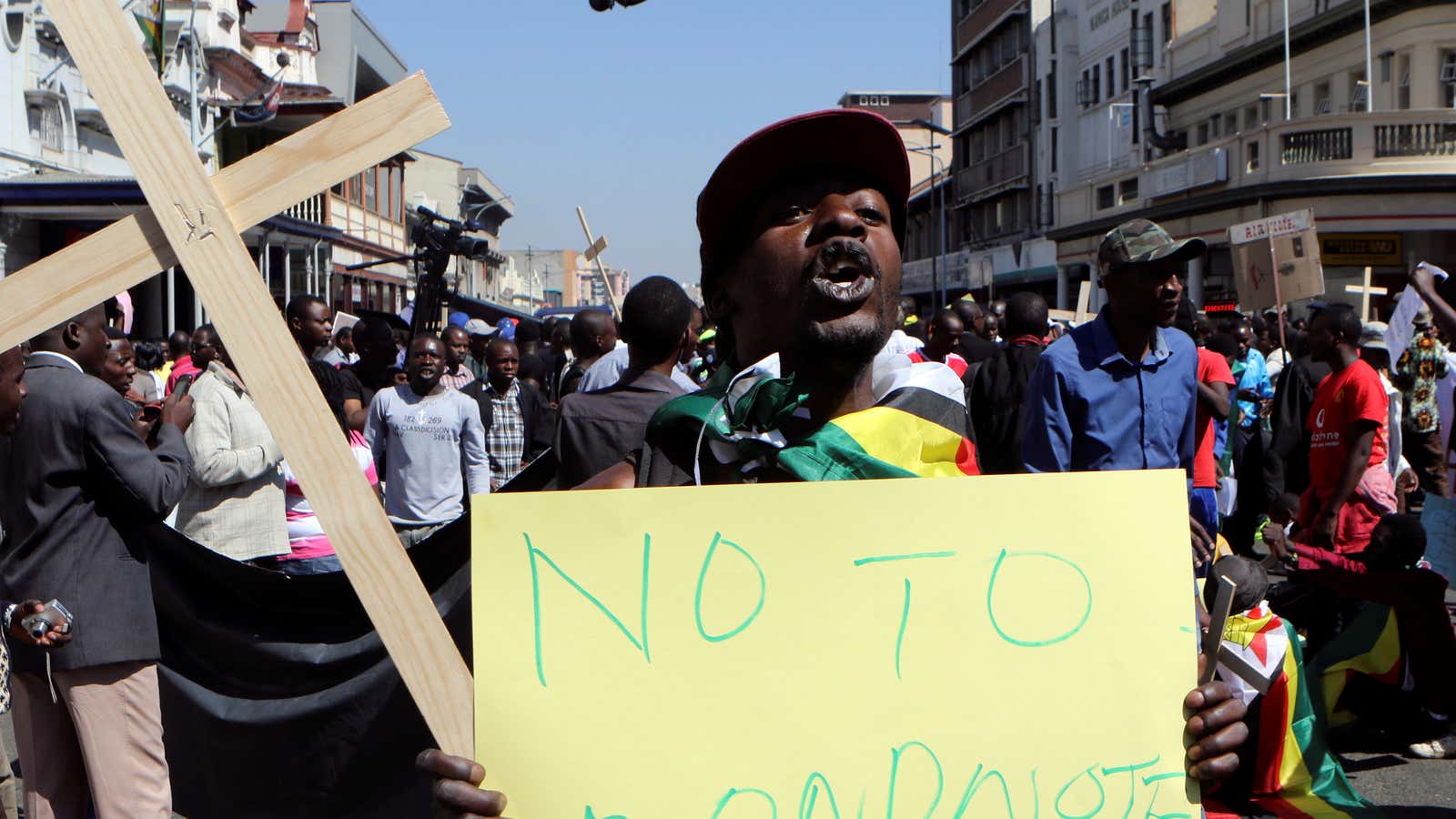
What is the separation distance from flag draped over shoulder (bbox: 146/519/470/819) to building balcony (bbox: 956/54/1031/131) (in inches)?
2091

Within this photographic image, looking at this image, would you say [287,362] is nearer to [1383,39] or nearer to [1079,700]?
[1079,700]

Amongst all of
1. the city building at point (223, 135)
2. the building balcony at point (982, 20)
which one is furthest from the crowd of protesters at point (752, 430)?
the building balcony at point (982, 20)

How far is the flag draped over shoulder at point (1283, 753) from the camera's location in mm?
5004

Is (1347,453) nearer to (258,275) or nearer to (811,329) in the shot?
(811,329)

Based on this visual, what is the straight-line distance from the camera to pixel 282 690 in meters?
5.14

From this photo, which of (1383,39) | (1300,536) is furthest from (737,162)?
(1383,39)

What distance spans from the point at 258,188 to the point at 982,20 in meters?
64.1

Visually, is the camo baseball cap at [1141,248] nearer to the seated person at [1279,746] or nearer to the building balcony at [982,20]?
the seated person at [1279,746]

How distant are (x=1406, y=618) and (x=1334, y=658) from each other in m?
0.36

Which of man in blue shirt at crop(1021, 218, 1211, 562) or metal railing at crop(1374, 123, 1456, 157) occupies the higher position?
metal railing at crop(1374, 123, 1456, 157)

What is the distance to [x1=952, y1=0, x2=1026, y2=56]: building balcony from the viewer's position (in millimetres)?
56934

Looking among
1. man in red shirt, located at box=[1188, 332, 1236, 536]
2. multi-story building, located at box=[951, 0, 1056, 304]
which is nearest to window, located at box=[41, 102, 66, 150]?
man in red shirt, located at box=[1188, 332, 1236, 536]

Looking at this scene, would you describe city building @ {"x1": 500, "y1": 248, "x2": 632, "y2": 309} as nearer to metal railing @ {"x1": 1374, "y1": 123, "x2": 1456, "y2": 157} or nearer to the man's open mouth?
metal railing @ {"x1": 1374, "y1": 123, "x2": 1456, "y2": 157}

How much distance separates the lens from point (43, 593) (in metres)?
4.16
